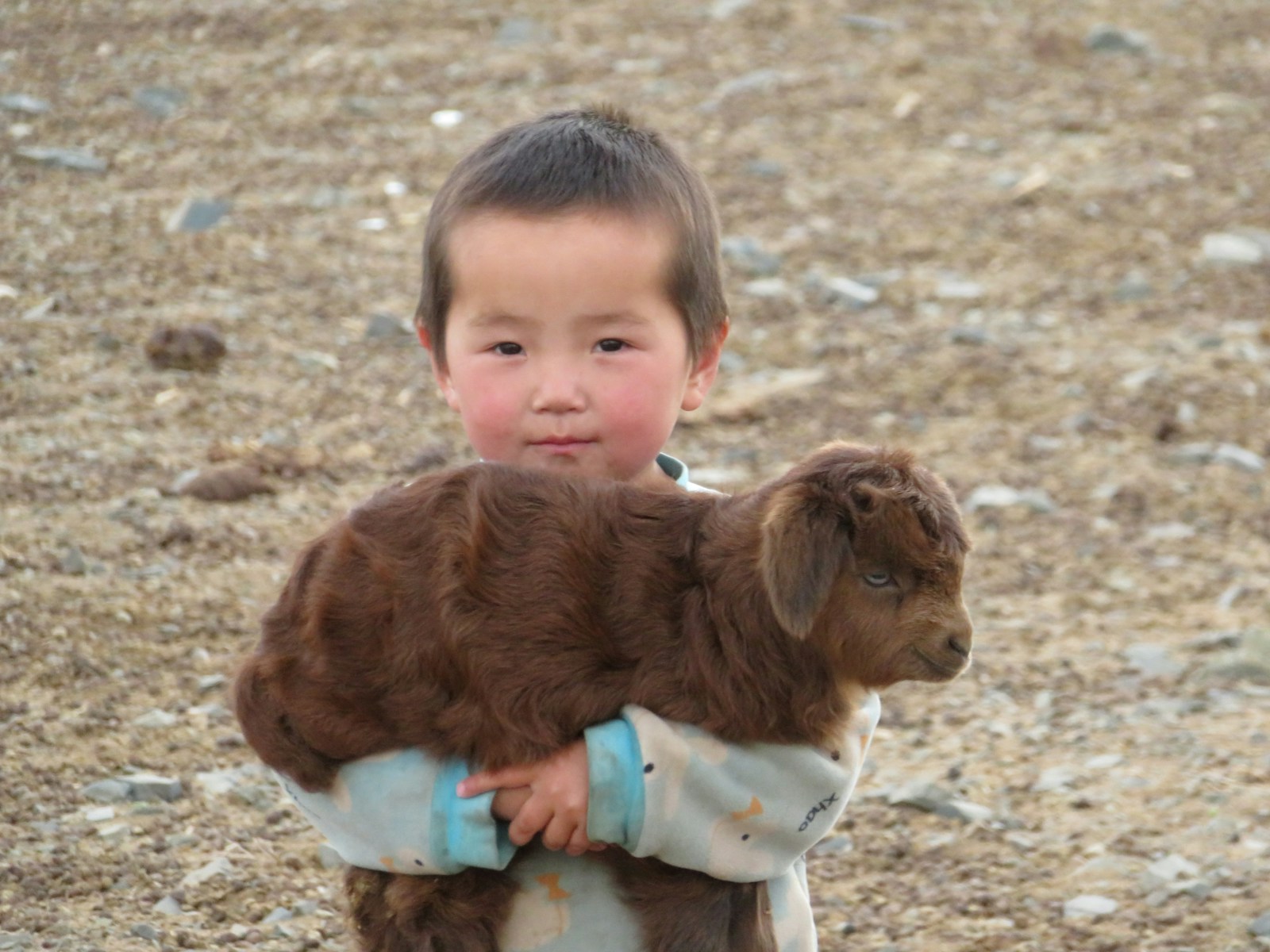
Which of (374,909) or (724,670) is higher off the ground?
(724,670)

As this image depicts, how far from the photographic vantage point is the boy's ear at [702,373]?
3459 millimetres

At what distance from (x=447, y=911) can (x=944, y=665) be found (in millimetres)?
912

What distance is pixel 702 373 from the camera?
3514mm

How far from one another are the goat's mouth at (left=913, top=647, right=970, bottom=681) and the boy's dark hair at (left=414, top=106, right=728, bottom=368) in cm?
93

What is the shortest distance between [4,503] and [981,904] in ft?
12.1

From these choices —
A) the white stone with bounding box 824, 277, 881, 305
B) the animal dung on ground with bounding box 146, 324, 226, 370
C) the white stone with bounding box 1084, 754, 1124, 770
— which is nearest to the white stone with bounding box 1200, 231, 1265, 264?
the white stone with bounding box 824, 277, 881, 305

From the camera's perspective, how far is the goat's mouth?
2.66 m

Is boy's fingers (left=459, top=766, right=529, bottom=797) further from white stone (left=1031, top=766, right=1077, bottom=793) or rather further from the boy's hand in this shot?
white stone (left=1031, top=766, right=1077, bottom=793)

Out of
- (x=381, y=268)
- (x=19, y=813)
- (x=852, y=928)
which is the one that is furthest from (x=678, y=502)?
(x=381, y=268)

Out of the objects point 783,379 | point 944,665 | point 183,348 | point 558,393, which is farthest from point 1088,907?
point 183,348

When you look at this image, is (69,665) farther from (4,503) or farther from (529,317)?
(529,317)

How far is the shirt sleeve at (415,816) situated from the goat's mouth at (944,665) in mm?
722

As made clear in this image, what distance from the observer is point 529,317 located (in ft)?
10.2

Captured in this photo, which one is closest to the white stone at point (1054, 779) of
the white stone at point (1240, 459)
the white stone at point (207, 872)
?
the white stone at point (207, 872)
